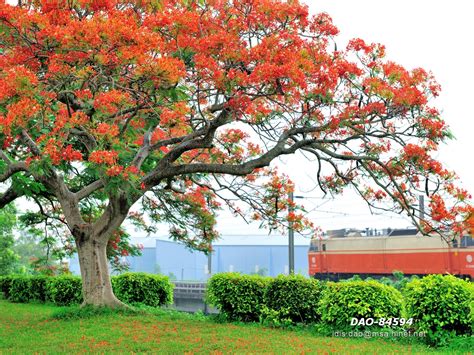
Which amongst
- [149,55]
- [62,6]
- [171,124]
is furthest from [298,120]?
[62,6]

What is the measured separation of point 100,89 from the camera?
33.9 ft

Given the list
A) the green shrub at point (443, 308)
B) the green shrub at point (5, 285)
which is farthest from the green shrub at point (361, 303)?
the green shrub at point (5, 285)

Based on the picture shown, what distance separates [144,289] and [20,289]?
5.54m

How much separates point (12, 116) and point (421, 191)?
20.6 ft

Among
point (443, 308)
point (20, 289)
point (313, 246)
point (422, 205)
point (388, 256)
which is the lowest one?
point (443, 308)

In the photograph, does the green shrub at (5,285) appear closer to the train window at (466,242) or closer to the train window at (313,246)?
the train window at (313,246)

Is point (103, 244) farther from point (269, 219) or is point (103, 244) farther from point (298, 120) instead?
point (298, 120)

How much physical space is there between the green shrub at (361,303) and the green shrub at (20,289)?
1105 cm

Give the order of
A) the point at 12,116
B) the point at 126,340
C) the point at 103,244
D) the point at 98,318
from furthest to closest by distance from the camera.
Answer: the point at 103,244 < the point at 98,318 < the point at 126,340 < the point at 12,116

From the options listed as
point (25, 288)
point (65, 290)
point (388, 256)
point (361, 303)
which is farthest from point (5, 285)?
point (388, 256)

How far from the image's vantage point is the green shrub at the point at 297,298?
1060 cm

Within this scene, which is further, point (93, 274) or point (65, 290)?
point (65, 290)

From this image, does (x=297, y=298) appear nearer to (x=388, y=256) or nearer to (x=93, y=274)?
(x=93, y=274)

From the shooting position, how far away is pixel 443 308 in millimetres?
8711
